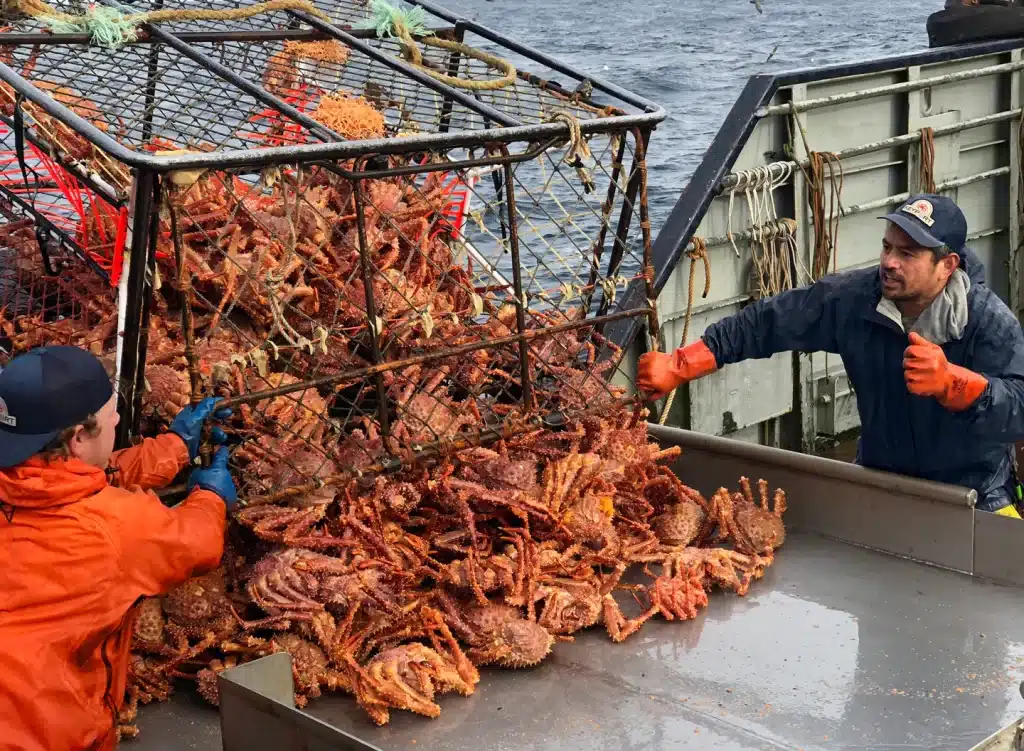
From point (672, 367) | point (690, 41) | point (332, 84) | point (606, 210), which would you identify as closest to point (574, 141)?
point (606, 210)

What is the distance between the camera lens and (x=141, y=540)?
2699 millimetres

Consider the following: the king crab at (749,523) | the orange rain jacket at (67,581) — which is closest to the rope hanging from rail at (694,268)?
the king crab at (749,523)

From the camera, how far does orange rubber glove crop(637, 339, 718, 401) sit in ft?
13.6

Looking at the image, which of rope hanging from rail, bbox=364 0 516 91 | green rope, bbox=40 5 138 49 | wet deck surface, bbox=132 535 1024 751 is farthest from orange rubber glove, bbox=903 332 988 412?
green rope, bbox=40 5 138 49

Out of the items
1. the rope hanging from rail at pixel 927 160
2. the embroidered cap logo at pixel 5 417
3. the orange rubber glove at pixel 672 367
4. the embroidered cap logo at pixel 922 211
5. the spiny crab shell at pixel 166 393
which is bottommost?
the orange rubber glove at pixel 672 367

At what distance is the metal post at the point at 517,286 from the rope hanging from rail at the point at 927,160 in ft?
13.7

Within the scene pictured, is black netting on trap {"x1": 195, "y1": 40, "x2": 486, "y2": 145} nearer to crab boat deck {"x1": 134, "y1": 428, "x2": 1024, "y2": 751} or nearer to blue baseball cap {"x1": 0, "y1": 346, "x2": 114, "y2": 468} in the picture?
blue baseball cap {"x1": 0, "y1": 346, "x2": 114, "y2": 468}

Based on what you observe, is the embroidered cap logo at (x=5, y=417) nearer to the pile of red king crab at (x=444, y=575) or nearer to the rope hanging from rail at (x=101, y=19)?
the pile of red king crab at (x=444, y=575)

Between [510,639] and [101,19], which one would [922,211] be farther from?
[101,19]

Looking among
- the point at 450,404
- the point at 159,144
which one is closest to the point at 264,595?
the point at 450,404

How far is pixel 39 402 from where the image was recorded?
8.58 ft

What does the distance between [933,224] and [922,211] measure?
Answer: 6 cm

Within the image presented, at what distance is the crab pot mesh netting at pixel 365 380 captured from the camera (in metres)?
3.18

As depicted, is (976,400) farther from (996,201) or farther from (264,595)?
(996,201)
